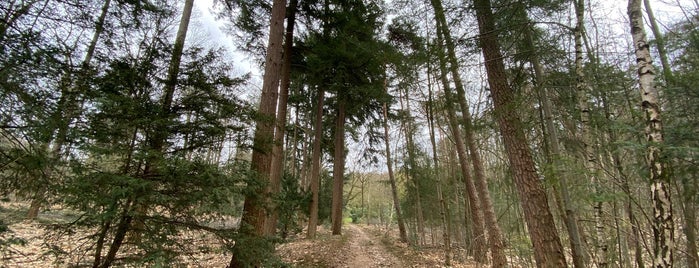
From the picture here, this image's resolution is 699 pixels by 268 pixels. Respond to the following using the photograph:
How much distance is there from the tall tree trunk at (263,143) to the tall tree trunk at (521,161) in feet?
11.4

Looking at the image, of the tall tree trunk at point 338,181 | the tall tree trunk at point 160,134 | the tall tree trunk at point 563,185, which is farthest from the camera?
the tall tree trunk at point 338,181

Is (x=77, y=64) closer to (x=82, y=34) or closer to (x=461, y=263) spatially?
(x=82, y=34)

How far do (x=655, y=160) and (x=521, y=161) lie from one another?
167cm

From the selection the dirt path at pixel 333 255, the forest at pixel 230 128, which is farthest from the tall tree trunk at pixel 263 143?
the dirt path at pixel 333 255

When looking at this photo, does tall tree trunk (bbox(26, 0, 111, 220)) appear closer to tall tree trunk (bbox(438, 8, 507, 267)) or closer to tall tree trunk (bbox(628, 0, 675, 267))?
tall tree trunk (bbox(438, 8, 507, 267))

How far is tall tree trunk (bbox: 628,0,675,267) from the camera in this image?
280 cm

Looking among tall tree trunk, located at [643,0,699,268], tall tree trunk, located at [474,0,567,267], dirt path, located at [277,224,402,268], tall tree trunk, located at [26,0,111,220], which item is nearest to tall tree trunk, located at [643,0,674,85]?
tall tree trunk, located at [643,0,699,268]

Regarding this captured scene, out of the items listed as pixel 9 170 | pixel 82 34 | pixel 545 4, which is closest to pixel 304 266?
pixel 9 170

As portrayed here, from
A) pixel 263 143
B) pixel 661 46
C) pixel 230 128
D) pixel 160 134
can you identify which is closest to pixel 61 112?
pixel 160 134

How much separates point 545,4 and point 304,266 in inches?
271

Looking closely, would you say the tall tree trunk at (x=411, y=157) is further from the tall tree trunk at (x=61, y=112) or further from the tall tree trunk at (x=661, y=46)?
the tall tree trunk at (x=61, y=112)

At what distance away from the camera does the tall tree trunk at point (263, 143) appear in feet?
12.4

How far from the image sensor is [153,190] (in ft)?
10.3

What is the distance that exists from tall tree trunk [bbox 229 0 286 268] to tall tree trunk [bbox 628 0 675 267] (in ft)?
14.2
